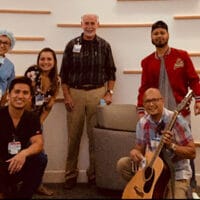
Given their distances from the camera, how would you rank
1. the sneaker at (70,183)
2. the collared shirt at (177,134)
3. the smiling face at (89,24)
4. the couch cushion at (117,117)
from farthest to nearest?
1. the sneaker at (70,183)
2. the smiling face at (89,24)
3. the couch cushion at (117,117)
4. the collared shirt at (177,134)

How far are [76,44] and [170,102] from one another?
1071mm

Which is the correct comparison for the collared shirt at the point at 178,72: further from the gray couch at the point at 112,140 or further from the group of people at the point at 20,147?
the group of people at the point at 20,147

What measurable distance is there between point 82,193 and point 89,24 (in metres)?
1.43

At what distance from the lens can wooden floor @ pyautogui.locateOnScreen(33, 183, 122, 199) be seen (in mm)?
→ 3539

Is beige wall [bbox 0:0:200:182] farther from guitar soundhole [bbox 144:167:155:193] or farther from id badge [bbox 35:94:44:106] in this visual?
guitar soundhole [bbox 144:167:155:193]

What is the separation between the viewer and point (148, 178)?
2627 mm

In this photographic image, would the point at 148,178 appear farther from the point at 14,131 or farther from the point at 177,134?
the point at 14,131

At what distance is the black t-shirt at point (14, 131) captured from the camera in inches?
112

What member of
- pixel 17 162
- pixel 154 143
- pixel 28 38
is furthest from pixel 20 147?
pixel 28 38

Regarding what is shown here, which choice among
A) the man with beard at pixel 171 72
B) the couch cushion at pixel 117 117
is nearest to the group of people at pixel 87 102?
the man with beard at pixel 171 72

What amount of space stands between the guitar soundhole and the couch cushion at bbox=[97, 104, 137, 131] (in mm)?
914

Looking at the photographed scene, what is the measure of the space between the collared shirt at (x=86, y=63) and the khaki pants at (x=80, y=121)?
0.10m

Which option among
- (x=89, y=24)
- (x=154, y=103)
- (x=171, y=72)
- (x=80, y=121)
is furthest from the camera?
(x=80, y=121)

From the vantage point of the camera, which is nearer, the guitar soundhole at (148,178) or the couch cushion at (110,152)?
the guitar soundhole at (148,178)
